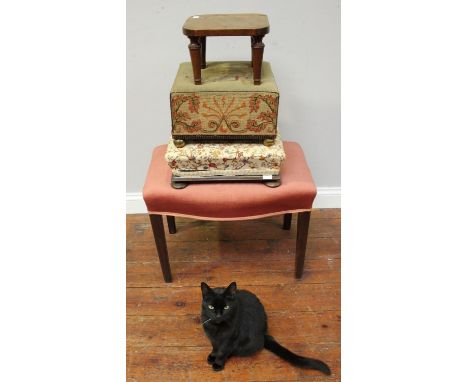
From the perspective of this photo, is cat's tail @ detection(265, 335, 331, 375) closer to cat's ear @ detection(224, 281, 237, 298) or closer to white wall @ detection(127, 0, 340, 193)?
cat's ear @ detection(224, 281, 237, 298)

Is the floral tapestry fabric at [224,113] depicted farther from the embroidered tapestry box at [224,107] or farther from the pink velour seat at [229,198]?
the pink velour seat at [229,198]

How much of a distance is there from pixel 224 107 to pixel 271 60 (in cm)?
51

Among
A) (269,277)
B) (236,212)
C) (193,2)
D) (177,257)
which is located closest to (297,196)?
(236,212)

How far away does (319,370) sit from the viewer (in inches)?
54.8

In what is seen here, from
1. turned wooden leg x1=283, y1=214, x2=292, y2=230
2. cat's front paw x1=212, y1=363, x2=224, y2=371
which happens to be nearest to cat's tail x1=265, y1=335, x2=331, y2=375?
cat's front paw x1=212, y1=363, x2=224, y2=371

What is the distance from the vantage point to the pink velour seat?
147 centimetres

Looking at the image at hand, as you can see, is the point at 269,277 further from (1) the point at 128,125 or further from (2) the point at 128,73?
(2) the point at 128,73

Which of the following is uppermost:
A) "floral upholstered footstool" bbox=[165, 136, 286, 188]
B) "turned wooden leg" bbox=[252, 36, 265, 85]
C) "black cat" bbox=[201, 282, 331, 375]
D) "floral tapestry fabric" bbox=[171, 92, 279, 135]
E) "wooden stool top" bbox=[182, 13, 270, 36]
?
"wooden stool top" bbox=[182, 13, 270, 36]

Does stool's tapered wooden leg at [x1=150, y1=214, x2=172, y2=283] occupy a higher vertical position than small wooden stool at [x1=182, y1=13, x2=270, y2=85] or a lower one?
lower

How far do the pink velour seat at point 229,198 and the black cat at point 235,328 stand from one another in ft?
0.92

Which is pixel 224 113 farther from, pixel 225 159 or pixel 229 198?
pixel 229 198

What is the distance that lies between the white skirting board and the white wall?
19 centimetres

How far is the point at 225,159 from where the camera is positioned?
1445mm

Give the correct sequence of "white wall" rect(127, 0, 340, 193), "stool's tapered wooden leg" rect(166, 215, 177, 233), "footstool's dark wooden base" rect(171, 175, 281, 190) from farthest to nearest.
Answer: "stool's tapered wooden leg" rect(166, 215, 177, 233) < "white wall" rect(127, 0, 340, 193) < "footstool's dark wooden base" rect(171, 175, 281, 190)
